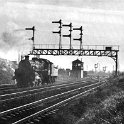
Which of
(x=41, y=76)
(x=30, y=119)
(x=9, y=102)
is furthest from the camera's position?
(x=41, y=76)

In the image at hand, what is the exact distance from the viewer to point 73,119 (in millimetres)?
14711

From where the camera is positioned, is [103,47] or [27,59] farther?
[103,47]

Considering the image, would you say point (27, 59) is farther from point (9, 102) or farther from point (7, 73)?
point (9, 102)

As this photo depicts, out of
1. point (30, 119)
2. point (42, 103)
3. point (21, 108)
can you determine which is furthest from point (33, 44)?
point (30, 119)

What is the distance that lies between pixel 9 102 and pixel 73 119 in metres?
5.96

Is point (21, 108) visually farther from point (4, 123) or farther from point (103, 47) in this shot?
point (103, 47)

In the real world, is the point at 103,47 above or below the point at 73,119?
above

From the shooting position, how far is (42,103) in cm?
1989

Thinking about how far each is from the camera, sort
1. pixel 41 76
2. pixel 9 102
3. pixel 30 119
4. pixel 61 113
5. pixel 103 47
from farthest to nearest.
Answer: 1. pixel 103 47
2. pixel 41 76
3. pixel 9 102
4. pixel 61 113
5. pixel 30 119

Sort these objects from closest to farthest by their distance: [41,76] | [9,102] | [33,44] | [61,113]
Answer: [61,113] < [9,102] < [41,76] < [33,44]

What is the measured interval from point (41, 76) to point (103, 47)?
16.6m

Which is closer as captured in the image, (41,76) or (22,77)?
(22,77)

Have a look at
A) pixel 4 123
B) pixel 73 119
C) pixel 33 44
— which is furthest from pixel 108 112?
pixel 33 44

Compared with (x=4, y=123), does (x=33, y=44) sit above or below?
above
